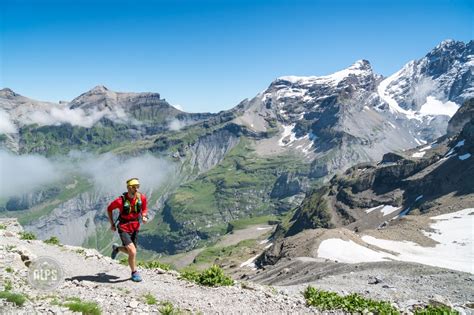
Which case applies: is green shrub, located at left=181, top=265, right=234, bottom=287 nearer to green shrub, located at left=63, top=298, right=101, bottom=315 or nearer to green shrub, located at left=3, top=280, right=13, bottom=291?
green shrub, located at left=63, top=298, right=101, bottom=315

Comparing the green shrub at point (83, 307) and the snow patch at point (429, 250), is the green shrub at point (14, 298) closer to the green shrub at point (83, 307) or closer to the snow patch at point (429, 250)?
the green shrub at point (83, 307)

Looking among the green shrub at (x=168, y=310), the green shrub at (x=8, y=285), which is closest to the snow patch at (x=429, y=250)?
the green shrub at (x=168, y=310)

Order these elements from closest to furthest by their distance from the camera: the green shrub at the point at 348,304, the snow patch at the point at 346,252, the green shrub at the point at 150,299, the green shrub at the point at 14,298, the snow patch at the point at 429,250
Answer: the green shrub at the point at 14,298
the green shrub at the point at 150,299
the green shrub at the point at 348,304
the snow patch at the point at 346,252
the snow patch at the point at 429,250

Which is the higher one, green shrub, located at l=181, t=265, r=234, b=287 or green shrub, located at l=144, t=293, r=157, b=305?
green shrub, located at l=144, t=293, r=157, b=305

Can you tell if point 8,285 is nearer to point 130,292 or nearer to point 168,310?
point 130,292

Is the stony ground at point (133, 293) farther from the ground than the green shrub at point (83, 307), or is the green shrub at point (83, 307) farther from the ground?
the green shrub at point (83, 307)

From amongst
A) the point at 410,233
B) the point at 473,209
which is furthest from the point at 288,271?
the point at 473,209

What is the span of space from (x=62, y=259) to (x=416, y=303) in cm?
1839

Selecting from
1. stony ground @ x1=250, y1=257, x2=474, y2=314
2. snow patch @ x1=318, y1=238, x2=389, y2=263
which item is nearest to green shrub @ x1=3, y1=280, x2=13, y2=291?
stony ground @ x1=250, y1=257, x2=474, y2=314

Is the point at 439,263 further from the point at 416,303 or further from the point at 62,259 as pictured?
the point at 62,259

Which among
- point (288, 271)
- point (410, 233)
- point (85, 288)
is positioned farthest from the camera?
point (410, 233)

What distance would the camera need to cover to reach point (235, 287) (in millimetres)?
19031

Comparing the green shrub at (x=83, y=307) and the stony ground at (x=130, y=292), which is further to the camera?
the stony ground at (x=130, y=292)

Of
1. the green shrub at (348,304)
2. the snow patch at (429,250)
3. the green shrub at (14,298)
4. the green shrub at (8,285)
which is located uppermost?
the green shrub at (14,298)
